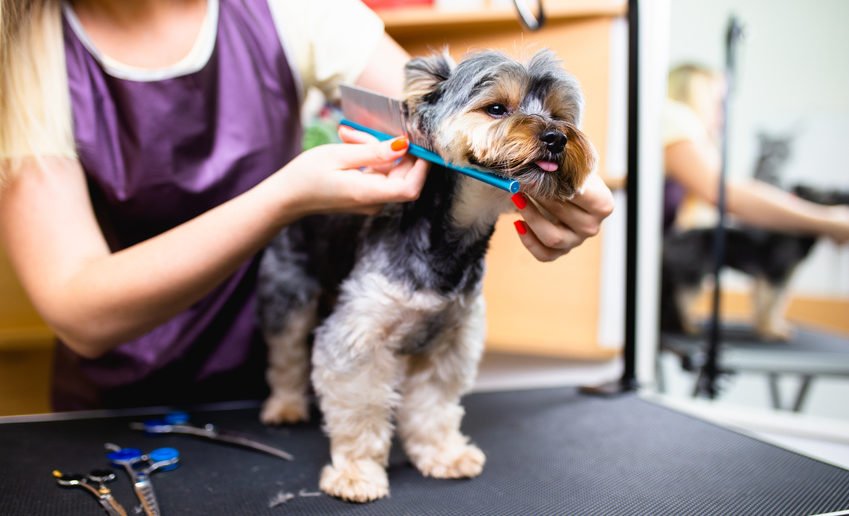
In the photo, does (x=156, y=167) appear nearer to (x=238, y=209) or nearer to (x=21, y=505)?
(x=238, y=209)

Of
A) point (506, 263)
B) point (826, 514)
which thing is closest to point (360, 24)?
point (506, 263)

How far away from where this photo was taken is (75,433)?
0.99 meters

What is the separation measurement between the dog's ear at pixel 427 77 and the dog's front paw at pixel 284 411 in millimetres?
631

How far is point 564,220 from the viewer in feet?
2.30

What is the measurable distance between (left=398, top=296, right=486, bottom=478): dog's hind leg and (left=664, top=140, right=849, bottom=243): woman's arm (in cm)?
91

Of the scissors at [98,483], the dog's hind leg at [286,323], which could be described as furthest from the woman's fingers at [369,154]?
the scissors at [98,483]

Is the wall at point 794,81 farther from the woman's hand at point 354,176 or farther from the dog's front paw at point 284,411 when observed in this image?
the dog's front paw at point 284,411

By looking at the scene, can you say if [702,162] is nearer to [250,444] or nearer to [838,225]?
[838,225]

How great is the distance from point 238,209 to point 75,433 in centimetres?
55

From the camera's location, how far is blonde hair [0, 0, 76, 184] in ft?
2.66

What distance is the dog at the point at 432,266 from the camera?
0.63 m

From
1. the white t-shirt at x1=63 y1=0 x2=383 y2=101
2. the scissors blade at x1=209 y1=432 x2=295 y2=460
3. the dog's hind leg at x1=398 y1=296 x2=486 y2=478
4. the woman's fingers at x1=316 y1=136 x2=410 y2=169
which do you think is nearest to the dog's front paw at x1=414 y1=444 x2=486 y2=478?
the dog's hind leg at x1=398 y1=296 x2=486 y2=478

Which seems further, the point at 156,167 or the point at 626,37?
the point at 626,37

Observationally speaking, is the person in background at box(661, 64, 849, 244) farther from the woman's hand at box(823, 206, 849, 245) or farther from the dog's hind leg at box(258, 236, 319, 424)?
the dog's hind leg at box(258, 236, 319, 424)
